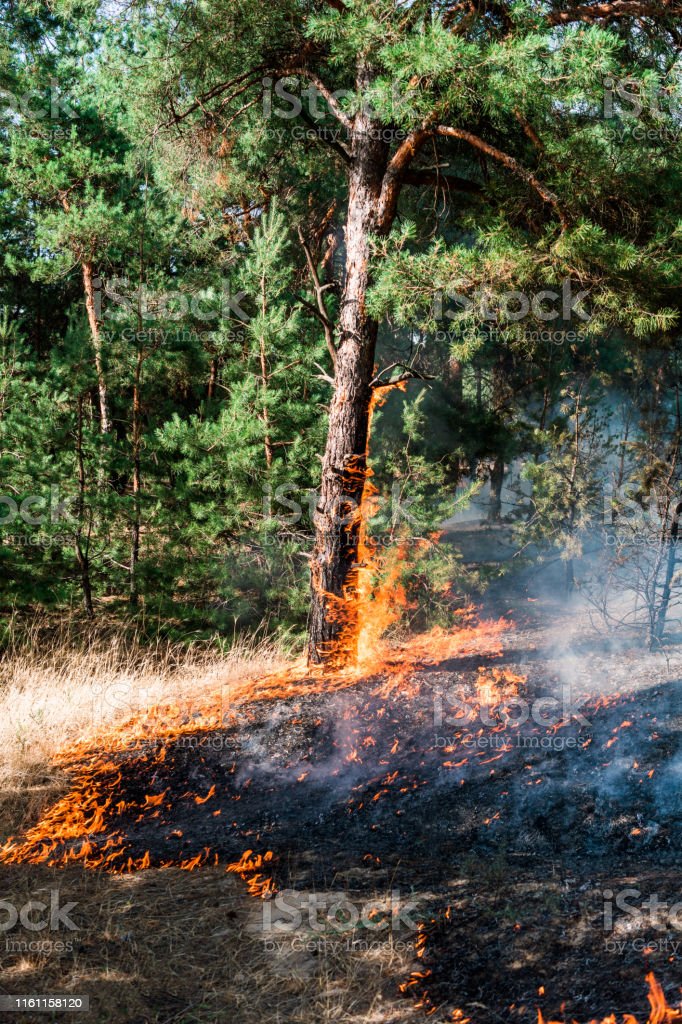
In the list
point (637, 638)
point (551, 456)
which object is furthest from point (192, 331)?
point (637, 638)

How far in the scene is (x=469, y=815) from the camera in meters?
6.15

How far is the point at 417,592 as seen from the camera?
11.7 metres

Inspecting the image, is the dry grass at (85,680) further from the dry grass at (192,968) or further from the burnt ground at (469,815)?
the dry grass at (192,968)

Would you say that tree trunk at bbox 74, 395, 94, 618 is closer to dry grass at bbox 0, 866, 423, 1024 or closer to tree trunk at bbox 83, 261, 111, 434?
tree trunk at bbox 83, 261, 111, 434

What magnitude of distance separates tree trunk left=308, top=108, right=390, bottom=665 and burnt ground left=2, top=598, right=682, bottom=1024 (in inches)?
41.8

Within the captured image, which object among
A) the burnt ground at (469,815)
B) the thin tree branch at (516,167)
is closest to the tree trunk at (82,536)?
the burnt ground at (469,815)

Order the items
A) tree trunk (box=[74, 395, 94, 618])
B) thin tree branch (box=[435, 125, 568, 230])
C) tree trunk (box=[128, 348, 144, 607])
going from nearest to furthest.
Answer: thin tree branch (box=[435, 125, 568, 230]), tree trunk (box=[74, 395, 94, 618]), tree trunk (box=[128, 348, 144, 607])

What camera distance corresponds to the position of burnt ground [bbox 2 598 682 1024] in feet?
13.8

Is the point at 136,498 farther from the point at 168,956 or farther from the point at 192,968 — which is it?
the point at 192,968

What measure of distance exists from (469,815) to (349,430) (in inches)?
162

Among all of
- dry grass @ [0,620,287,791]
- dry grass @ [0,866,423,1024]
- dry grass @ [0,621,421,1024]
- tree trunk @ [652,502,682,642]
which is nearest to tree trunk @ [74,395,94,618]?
A: dry grass @ [0,620,287,791]

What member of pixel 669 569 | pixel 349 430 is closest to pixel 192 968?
pixel 349 430

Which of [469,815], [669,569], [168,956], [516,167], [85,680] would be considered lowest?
[168,956]

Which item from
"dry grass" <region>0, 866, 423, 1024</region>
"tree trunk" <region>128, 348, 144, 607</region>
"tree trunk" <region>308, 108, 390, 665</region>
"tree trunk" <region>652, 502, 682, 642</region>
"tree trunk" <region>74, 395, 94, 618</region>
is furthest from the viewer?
"tree trunk" <region>128, 348, 144, 607</region>
